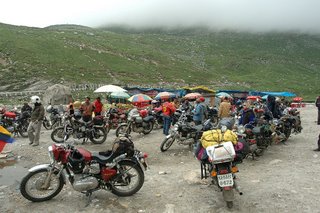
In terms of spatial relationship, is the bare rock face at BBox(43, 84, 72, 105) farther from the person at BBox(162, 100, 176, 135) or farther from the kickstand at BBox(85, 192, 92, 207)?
the kickstand at BBox(85, 192, 92, 207)

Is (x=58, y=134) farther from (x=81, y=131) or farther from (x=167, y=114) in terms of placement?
(x=167, y=114)

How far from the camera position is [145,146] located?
40.4 feet

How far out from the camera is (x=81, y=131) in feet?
41.2

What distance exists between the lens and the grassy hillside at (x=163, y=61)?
64.6m

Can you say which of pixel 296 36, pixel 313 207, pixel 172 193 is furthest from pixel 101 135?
pixel 296 36

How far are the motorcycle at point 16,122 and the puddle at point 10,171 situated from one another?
4575 millimetres

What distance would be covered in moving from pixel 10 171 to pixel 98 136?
408 centimetres

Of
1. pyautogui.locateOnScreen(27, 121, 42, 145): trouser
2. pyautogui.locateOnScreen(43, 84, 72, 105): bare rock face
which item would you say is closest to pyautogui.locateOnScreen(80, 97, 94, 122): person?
pyautogui.locateOnScreen(27, 121, 42, 145): trouser

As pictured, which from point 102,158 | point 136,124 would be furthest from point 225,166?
point 136,124

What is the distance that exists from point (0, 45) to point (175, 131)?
71.4m

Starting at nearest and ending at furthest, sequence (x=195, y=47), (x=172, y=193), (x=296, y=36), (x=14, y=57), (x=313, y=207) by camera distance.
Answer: (x=313, y=207), (x=172, y=193), (x=14, y=57), (x=195, y=47), (x=296, y=36)

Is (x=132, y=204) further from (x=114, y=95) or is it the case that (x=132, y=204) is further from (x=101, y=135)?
(x=114, y=95)

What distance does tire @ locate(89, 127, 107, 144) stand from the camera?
12703 mm

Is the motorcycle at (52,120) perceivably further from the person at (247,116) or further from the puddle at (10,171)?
the person at (247,116)
